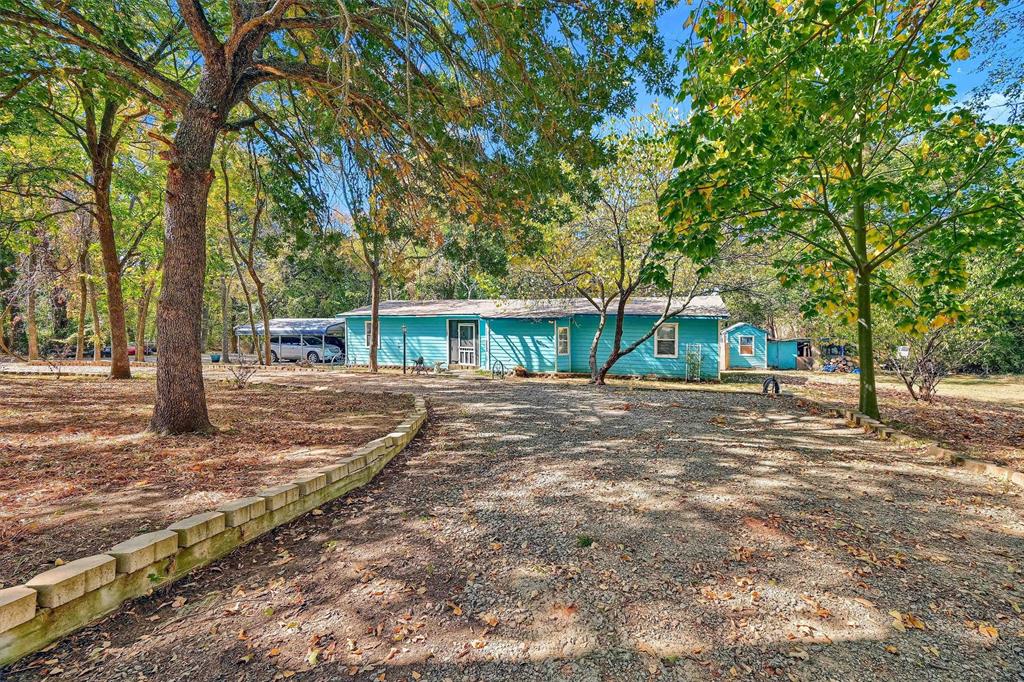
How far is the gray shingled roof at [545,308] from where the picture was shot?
1692cm

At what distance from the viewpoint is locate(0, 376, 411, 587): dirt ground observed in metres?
2.83

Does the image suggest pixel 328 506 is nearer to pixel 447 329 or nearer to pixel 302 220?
pixel 302 220

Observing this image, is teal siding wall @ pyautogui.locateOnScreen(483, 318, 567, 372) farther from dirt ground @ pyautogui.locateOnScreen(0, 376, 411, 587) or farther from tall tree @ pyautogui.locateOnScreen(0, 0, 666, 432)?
tall tree @ pyautogui.locateOnScreen(0, 0, 666, 432)

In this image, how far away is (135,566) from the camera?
94.7 inches

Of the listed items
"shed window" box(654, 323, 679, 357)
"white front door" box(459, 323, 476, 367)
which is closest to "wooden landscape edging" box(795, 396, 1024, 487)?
"shed window" box(654, 323, 679, 357)

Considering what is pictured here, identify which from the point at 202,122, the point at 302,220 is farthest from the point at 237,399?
the point at 202,122

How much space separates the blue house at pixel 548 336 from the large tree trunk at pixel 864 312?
8.54 m

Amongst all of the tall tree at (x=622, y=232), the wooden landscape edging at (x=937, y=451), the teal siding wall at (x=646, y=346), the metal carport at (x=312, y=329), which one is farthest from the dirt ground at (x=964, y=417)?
the metal carport at (x=312, y=329)

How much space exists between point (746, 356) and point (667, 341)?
30.0 feet

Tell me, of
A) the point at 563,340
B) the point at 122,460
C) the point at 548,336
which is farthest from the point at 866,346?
the point at 548,336

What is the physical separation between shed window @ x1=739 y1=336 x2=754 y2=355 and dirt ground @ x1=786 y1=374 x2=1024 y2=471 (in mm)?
9289

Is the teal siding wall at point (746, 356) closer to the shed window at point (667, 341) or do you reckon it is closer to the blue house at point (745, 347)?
the blue house at point (745, 347)

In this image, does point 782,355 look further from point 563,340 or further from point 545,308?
point 545,308

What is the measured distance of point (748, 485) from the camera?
436 cm
